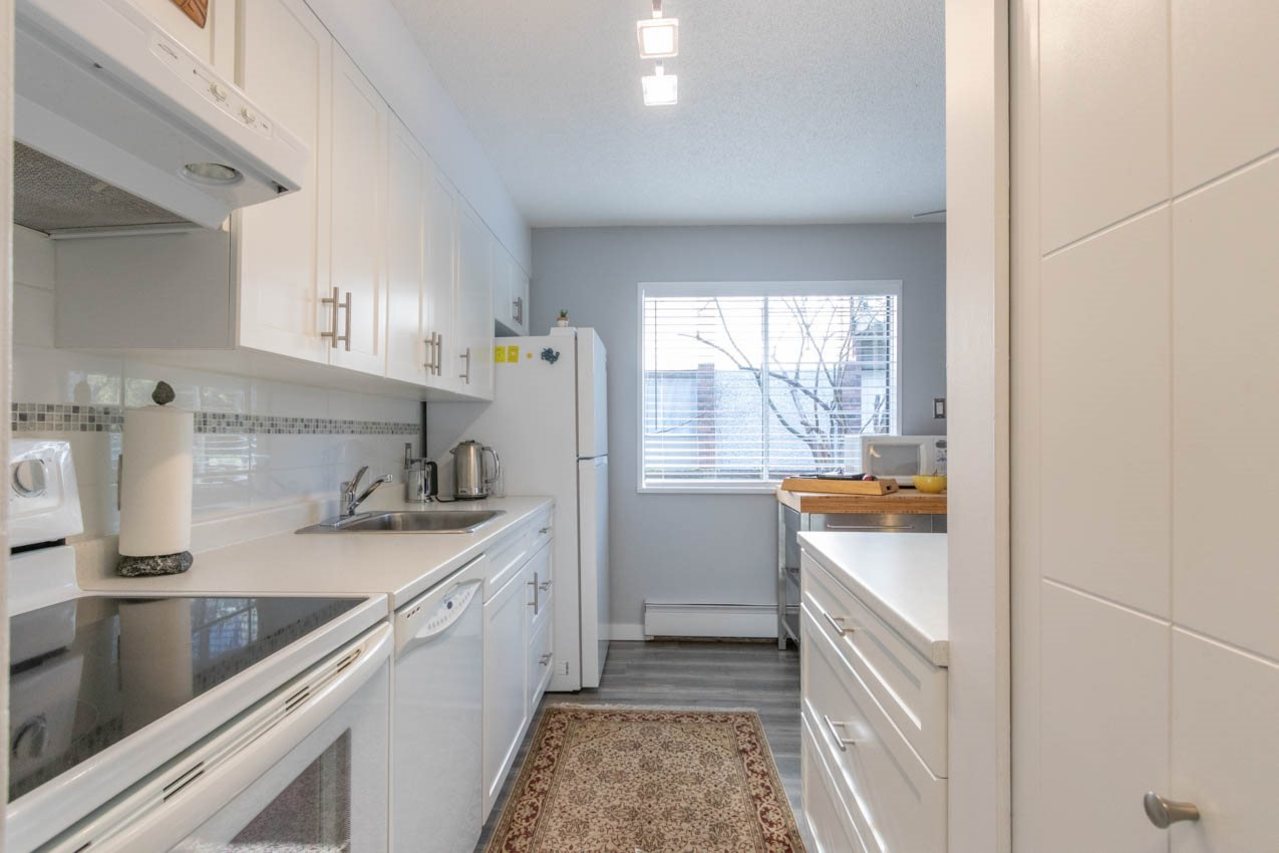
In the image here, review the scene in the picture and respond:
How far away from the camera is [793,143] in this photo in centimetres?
274

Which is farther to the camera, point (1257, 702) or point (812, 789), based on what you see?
point (812, 789)

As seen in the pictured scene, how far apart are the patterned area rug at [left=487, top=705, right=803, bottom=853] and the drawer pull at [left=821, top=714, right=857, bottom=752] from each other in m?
0.67

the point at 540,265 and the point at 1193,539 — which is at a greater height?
the point at 540,265

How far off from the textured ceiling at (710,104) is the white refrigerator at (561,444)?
881 millimetres

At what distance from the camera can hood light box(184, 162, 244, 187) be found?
3.23ft

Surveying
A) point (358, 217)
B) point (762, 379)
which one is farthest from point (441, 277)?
point (762, 379)

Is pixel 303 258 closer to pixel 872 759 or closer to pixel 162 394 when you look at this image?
pixel 162 394

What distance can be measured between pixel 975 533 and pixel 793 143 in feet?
7.89

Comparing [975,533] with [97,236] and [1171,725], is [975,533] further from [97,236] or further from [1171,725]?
[97,236]

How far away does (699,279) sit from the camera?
3793 mm

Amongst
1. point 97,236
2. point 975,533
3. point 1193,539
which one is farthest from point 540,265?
point 1193,539

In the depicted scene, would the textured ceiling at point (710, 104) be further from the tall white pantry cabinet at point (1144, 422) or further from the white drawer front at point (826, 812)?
the white drawer front at point (826, 812)

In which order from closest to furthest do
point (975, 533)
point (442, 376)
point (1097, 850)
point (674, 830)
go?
point (1097, 850) → point (975, 533) → point (674, 830) → point (442, 376)

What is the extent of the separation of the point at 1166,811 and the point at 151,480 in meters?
1.64
